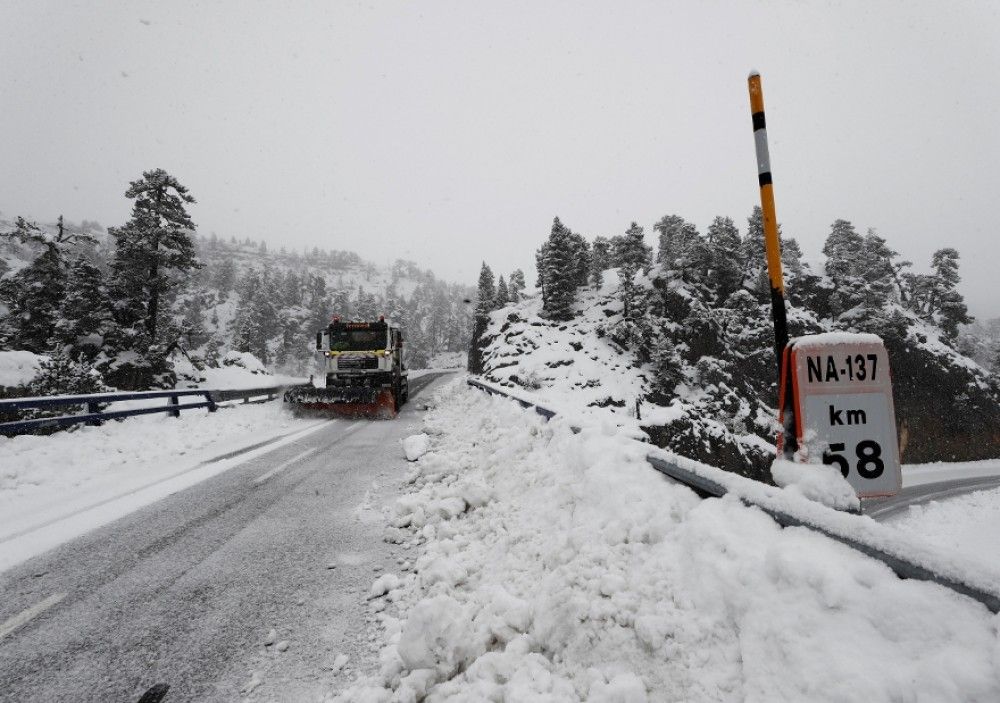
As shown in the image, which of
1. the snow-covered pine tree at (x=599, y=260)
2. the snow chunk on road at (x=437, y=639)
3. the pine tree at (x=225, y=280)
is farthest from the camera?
the pine tree at (x=225, y=280)

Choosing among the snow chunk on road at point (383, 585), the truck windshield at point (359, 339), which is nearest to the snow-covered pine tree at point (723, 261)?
the truck windshield at point (359, 339)

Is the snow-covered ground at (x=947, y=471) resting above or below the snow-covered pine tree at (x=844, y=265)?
below

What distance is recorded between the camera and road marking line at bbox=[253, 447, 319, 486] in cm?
670

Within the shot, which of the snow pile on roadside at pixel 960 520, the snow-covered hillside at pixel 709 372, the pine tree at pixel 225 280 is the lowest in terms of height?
the snow pile on roadside at pixel 960 520

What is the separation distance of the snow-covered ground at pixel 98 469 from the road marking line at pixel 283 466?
0.87 meters

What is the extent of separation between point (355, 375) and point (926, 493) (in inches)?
2139

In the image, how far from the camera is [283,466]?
7.60 m

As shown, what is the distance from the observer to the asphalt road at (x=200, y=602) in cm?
255

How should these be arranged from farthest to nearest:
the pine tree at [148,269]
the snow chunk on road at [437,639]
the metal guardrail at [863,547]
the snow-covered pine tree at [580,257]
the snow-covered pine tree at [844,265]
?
1. the snow-covered pine tree at [580,257]
2. the snow-covered pine tree at [844,265]
3. the pine tree at [148,269]
4. the snow chunk on road at [437,639]
5. the metal guardrail at [863,547]

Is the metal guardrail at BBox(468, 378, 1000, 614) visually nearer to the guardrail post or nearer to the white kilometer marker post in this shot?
the white kilometer marker post

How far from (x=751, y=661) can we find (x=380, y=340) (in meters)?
16.4

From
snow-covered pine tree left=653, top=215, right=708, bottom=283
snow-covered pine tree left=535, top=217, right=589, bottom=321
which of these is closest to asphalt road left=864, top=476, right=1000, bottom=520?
snow-covered pine tree left=653, top=215, right=708, bottom=283

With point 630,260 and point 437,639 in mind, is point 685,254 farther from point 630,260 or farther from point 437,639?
point 437,639

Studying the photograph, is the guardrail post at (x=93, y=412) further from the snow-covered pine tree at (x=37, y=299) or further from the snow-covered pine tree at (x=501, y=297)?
the snow-covered pine tree at (x=501, y=297)
